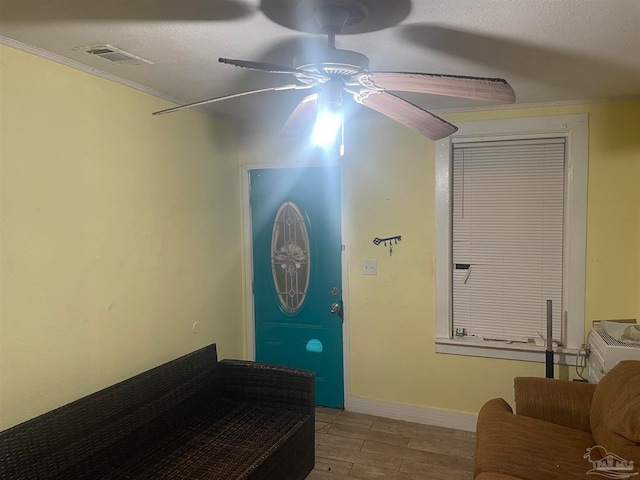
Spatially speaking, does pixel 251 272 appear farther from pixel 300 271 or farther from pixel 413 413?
pixel 413 413

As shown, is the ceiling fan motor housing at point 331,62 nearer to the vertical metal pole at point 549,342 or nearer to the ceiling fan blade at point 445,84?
the ceiling fan blade at point 445,84

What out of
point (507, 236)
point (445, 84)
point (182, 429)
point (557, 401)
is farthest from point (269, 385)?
point (445, 84)

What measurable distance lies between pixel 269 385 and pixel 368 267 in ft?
4.07

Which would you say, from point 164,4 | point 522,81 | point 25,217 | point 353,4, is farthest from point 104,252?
point 522,81

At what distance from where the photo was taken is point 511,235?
329 cm

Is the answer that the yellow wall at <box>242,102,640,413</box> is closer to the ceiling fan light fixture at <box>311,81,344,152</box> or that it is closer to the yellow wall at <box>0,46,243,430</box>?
the yellow wall at <box>0,46,243,430</box>

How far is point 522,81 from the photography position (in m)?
2.60

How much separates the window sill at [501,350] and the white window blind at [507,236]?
0.29 ft

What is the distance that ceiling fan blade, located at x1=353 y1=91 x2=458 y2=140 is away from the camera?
175 centimetres

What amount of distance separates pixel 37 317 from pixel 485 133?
2.94 metres

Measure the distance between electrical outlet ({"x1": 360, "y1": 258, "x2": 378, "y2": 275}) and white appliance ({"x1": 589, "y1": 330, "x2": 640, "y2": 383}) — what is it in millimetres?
1535

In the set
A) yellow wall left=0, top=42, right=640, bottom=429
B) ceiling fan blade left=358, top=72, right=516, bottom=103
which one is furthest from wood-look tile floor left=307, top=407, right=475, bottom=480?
ceiling fan blade left=358, top=72, right=516, bottom=103

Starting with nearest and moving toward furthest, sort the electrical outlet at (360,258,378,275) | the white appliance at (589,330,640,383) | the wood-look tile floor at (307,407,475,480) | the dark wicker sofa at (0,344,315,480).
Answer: the dark wicker sofa at (0,344,315,480)
the white appliance at (589,330,640,383)
the wood-look tile floor at (307,407,475,480)
the electrical outlet at (360,258,378,275)

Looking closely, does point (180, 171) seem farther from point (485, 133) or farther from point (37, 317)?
point (485, 133)
